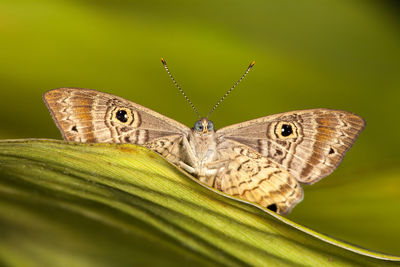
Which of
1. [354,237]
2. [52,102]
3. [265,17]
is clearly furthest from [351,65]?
[52,102]

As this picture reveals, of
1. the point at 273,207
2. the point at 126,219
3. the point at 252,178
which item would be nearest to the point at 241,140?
the point at 252,178

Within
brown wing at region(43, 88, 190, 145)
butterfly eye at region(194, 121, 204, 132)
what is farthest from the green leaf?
butterfly eye at region(194, 121, 204, 132)

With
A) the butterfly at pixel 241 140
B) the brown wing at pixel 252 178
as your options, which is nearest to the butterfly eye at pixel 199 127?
the butterfly at pixel 241 140

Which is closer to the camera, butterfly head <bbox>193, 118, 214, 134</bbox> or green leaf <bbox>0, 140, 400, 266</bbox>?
green leaf <bbox>0, 140, 400, 266</bbox>

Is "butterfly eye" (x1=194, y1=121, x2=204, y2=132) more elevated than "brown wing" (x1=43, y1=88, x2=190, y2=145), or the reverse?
"butterfly eye" (x1=194, y1=121, x2=204, y2=132)

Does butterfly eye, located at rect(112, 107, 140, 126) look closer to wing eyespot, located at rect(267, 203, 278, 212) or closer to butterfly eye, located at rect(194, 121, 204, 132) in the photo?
butterfly eye, located at rect(194, 121, 204, 132)

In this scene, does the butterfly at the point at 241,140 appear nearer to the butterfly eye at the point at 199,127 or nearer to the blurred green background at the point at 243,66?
the butterfly eye at the point at 199,127

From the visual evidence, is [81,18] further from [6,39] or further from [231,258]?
[231,258]
